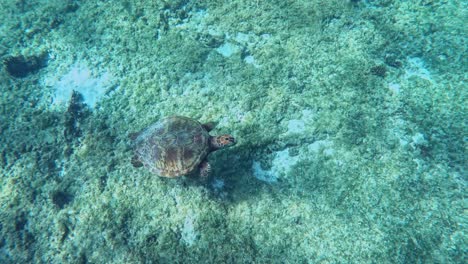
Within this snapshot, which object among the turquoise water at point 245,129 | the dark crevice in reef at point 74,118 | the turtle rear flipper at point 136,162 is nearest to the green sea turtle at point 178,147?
the turtle rear flipper at point 136,162

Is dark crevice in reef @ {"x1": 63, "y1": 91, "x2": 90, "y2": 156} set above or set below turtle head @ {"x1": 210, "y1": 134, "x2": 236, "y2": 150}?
below

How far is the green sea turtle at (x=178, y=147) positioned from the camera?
13.8ft

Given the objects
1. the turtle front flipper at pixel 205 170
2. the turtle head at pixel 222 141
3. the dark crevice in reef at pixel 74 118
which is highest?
the turtle head at pixel 222 141

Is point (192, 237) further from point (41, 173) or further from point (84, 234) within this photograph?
point (41, 173)

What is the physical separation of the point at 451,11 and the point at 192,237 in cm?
770

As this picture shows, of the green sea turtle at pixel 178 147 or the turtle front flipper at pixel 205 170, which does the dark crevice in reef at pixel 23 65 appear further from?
the turtle front flipper at pixel 205 170

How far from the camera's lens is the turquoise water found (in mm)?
4156

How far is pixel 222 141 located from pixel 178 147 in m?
0.70

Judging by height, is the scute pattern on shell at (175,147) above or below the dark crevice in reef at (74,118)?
above

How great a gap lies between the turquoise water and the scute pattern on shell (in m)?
0.50

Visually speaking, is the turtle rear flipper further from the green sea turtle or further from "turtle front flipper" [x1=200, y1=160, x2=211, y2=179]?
"turtle front flipper" [x1=200, y1=160, x2=211, y2=179]

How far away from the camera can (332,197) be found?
436 centimetres

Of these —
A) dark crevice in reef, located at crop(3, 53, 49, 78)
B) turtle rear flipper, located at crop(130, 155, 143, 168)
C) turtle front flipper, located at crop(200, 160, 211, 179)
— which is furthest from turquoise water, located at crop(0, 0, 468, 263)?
turtle front flipper, located at crop(200, 160, 211, 179)

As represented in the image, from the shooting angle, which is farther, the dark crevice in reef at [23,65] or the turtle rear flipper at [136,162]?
the dark crevice in reef at [23,65]
